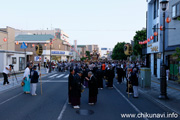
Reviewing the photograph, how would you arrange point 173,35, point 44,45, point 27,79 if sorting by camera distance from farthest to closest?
point 44,45 → point 173,35 → point 27,79

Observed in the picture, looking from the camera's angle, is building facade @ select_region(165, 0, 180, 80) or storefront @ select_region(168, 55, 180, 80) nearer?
building facade @ select_region(165, 0, 180, 80)

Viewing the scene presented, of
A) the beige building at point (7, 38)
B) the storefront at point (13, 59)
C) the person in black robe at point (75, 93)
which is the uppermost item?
the beige building at point (7, 38)

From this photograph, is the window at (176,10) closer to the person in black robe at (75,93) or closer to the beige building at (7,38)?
the person in black robe at (75,93)

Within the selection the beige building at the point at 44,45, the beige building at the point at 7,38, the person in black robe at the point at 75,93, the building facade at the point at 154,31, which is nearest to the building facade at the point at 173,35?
the building facade at the point at 154,31

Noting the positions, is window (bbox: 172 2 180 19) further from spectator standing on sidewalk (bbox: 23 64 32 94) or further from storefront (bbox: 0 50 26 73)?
storefront (bbox: 0 50 26 73)

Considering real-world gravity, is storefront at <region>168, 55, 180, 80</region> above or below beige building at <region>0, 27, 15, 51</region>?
below

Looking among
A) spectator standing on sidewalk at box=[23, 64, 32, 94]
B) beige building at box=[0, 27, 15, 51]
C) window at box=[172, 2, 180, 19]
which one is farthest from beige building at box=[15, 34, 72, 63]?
window at box=[172, 2, 180, 19]

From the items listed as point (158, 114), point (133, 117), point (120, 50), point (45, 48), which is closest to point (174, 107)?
point (158, 114)

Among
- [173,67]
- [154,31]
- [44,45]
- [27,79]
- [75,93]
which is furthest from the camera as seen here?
[44,45]

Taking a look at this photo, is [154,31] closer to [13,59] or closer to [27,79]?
[27,79]

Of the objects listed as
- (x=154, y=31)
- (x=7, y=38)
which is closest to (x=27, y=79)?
(x=154, y=31)

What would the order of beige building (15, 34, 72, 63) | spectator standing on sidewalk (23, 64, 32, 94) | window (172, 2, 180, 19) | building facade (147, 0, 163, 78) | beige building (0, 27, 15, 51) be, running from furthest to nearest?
beige building (15, 34, 72, 63) < beige building (0, 27, 15, 51) < building facade (147, 0, 163, 78) < window (172, 2, 180, 19) < spectator standing on sidewalk (23, 64, 32, 94)

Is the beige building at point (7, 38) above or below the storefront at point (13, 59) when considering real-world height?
above

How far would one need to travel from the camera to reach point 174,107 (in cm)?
809
